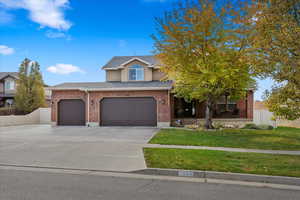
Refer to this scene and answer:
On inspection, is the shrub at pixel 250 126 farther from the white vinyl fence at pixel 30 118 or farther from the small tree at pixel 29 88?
the small tree at pixel 29 88

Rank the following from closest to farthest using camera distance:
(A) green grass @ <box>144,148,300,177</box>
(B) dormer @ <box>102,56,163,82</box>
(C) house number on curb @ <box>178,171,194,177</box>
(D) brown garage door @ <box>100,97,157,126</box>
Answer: (C) house number on curb @ <box>178,171,194,177</box> < (A) green grass @ <box>144,148,300,177</box> < (D) brown garage door @ <box>100,97,157,126</box> < (B) dormer @ <box>102,56,163,82</box>

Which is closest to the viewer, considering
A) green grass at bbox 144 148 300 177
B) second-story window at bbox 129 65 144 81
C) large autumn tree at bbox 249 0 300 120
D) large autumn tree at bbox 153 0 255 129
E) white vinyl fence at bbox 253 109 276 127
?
green grass at bbox 144 148 300 177

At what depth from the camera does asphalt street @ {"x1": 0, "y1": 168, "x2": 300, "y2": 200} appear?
410 centimetres

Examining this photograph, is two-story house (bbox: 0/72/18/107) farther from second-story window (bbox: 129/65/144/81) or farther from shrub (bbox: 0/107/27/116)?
second-story window (bbox: 129/65/144/81)

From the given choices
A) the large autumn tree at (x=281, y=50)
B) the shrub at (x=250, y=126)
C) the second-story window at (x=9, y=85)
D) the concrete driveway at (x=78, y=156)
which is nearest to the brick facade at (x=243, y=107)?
the shrub at (x=250, y=126)

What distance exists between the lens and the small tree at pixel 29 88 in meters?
22.5

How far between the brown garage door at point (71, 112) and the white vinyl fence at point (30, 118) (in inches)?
179

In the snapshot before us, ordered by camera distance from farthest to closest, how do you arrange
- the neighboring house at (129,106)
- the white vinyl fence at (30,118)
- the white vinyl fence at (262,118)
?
the white vinyl fence at (30,118), the white vinyl fence at (262,118), the neighboring house at (129,106)

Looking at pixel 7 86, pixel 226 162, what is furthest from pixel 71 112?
pixel 7 86

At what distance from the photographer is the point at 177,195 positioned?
420 cm

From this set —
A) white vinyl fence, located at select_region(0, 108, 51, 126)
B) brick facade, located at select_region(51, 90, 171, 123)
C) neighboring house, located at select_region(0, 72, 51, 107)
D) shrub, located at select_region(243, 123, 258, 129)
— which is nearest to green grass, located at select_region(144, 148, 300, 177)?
brick facade, located at select_region(51, 90, 171, 123)

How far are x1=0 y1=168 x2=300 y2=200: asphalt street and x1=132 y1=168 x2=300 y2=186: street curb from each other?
0.44m

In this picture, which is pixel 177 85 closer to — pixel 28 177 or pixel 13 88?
pixel 28 177

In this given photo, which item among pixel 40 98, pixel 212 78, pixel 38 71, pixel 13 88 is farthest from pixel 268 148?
pixel 13 88
